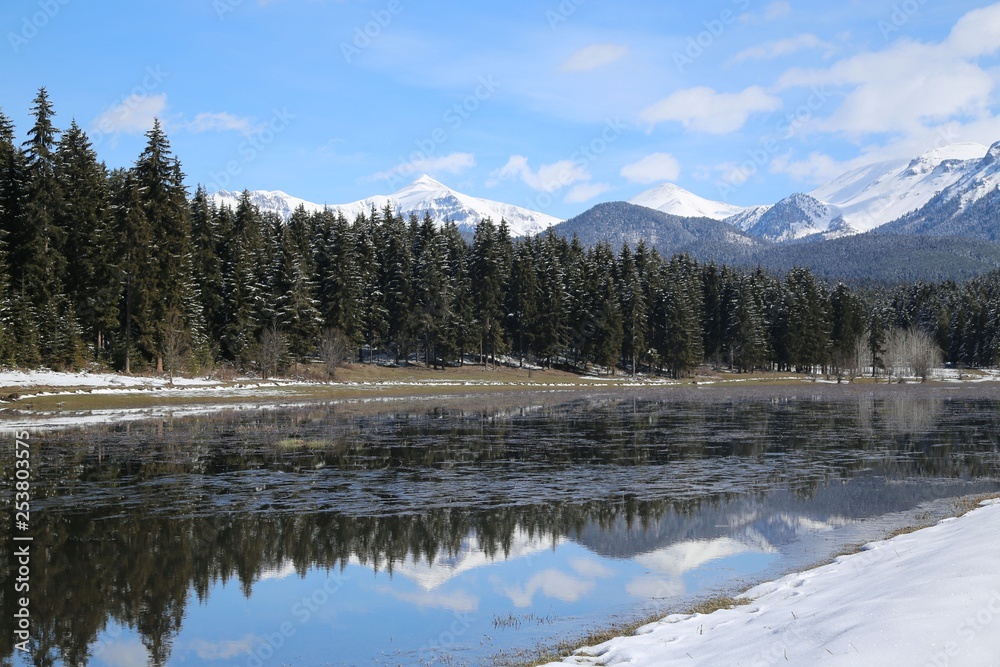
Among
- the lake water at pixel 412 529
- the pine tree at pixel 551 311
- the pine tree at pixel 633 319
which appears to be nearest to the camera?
the lake water at pixel 412 529

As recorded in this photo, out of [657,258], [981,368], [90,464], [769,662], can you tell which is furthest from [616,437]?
[981,368]

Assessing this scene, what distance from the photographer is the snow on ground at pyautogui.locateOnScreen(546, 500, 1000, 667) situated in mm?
8141

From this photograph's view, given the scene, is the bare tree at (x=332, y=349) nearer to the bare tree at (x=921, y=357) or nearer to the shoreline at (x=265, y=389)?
the shoreline at (x=265, y=389)

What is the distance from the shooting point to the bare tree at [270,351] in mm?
71812

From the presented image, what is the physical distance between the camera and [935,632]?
829 centimetres

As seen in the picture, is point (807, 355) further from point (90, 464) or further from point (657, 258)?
point (90, 464)

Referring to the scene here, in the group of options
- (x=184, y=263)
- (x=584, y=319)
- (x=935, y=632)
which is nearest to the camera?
(x=935, y=632)

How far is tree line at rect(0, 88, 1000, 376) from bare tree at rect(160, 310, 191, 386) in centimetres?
19

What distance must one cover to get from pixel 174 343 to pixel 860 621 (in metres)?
59.1

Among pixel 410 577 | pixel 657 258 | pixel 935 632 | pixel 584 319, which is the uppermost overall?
pixel 657 258

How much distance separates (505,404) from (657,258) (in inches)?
3072

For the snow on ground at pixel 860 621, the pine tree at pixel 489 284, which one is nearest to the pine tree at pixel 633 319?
the pine tree at pixel 489 284

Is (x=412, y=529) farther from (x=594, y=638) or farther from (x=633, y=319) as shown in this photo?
(x=633, y=319)

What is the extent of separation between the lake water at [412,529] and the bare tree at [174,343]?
886 inches
